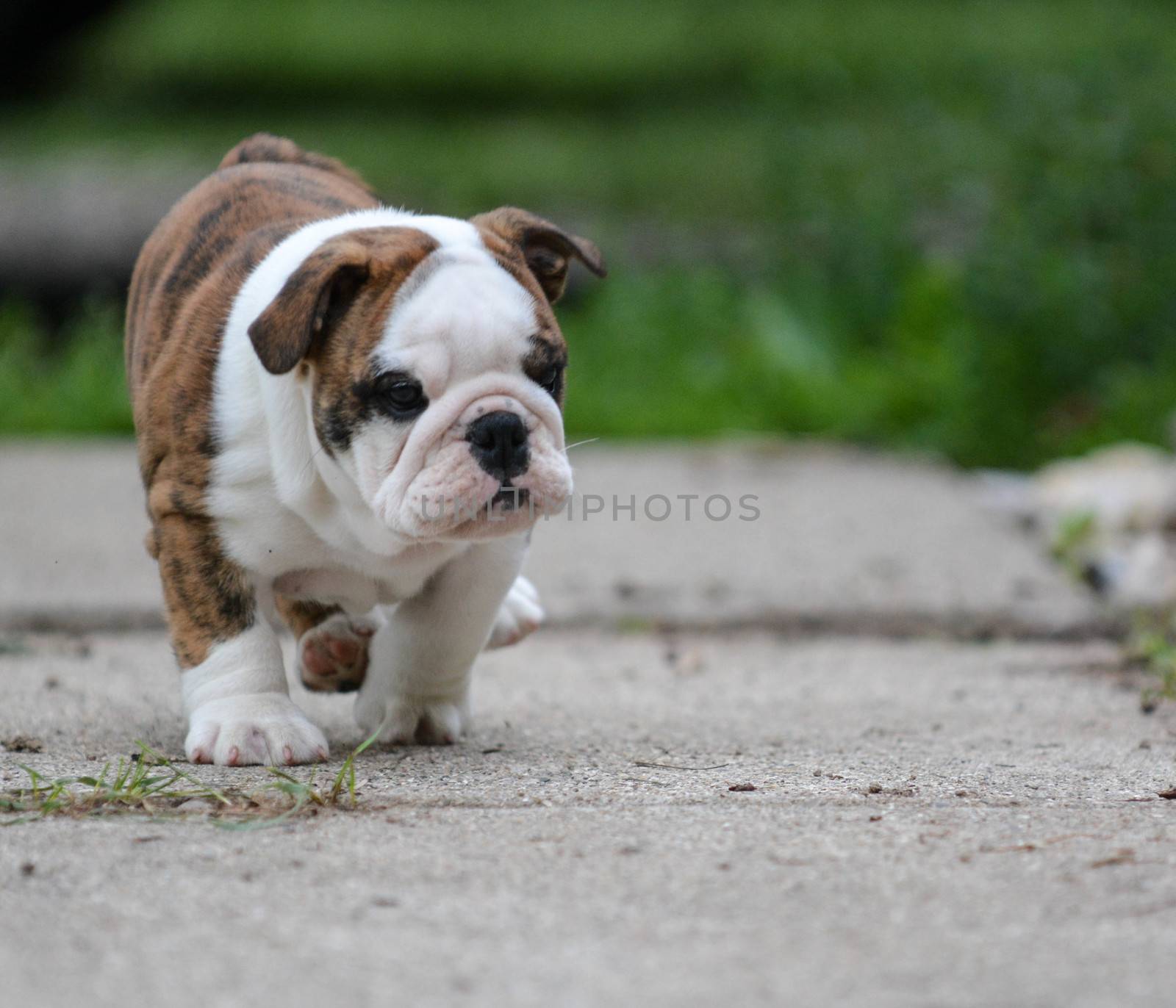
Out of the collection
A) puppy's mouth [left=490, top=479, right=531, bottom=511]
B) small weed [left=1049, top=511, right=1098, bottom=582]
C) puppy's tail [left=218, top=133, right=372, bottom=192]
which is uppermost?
puppy's tail [left=218, top=133, right=372, bottom=192]

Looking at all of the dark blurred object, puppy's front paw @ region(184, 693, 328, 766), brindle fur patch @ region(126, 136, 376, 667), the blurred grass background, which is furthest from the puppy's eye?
the dark blurred object

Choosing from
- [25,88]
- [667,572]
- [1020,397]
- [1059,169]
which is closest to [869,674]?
[667,572]

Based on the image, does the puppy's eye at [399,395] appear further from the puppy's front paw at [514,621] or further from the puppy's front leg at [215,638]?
the puppy's front paw at [514,621]

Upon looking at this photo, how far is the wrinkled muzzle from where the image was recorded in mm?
2887

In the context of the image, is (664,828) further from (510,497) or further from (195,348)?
(195,348)

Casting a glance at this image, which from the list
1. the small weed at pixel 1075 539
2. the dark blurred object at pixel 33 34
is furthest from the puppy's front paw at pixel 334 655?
the dark blurred object at pixel 33 34

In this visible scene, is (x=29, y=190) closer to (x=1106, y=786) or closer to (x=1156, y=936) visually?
(x=1106, y=786)

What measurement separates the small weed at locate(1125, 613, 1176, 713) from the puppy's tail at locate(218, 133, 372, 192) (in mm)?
2151

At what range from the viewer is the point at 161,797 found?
2602 mm

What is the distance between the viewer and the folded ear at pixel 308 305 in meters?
2.91

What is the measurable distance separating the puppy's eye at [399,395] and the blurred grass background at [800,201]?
4.37 meters

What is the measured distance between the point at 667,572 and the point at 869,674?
1.25m

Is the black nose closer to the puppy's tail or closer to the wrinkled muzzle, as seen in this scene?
the wrinkled muzzle

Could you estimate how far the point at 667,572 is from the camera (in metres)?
5.44
